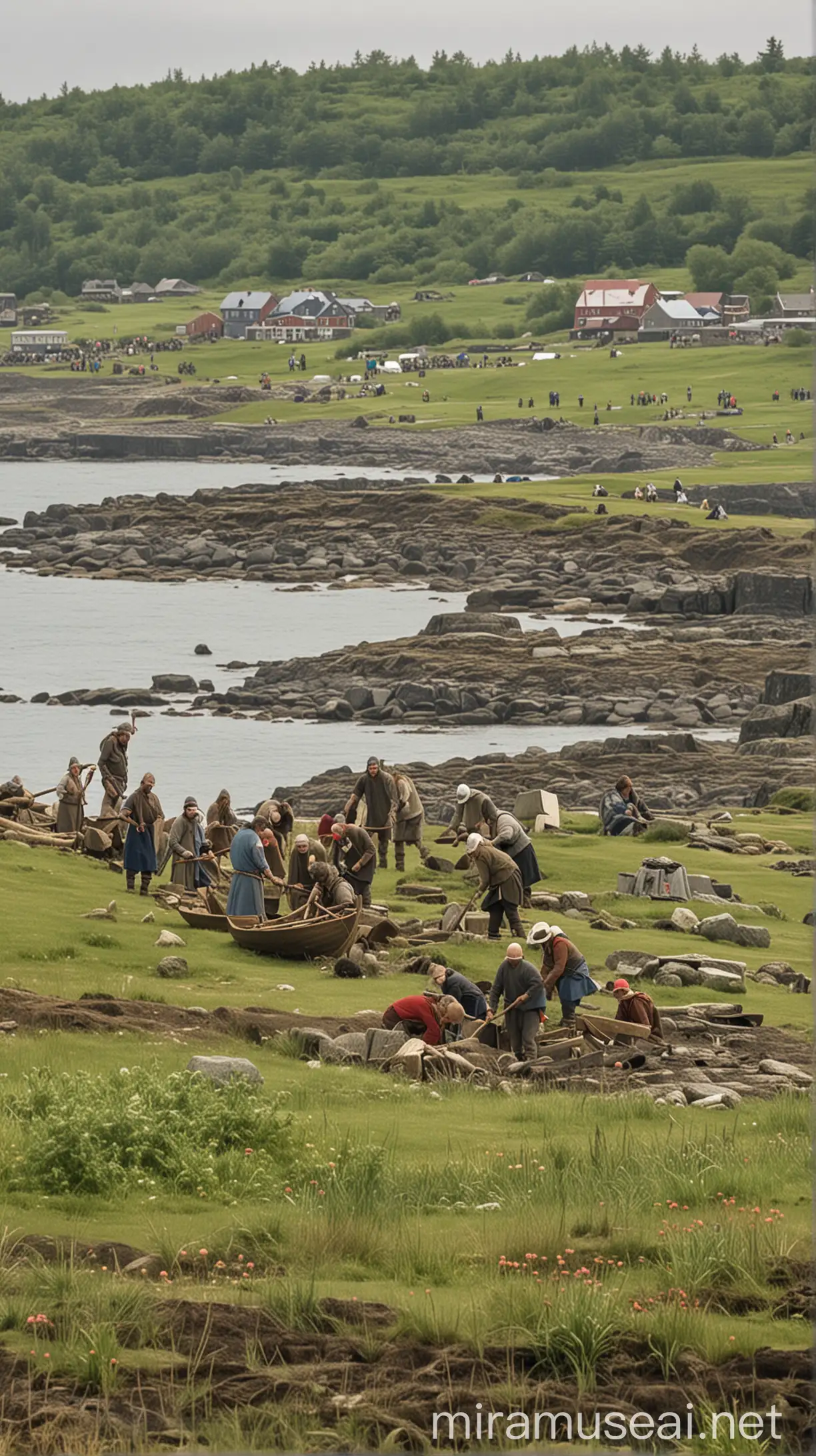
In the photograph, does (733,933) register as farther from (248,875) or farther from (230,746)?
(230,746)

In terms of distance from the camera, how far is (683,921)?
29.5 metres

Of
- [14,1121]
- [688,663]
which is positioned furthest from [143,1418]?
[688,663]

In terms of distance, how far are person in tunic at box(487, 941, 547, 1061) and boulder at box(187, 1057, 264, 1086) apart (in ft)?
12.4

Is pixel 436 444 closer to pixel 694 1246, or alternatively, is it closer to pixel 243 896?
pixel 243 896

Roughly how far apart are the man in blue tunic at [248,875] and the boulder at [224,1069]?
802cm

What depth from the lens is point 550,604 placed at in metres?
78.4

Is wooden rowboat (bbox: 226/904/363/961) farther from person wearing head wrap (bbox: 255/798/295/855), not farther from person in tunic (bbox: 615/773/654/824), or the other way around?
person in tunic (bbox: 615/773/654/824)

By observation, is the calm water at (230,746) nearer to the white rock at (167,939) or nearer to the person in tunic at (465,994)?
the white rock at (167,939)

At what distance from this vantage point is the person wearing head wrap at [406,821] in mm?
31734

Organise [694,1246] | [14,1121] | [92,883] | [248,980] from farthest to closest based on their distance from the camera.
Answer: [92,883], [248,980], [14,1121], [694,1246]

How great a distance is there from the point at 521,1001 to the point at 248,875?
6356 mm

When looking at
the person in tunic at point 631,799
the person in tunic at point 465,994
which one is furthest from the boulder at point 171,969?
the person in tunic at point 631,799

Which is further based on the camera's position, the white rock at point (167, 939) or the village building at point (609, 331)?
the village building at point (609, 331)

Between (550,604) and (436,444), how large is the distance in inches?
2518
